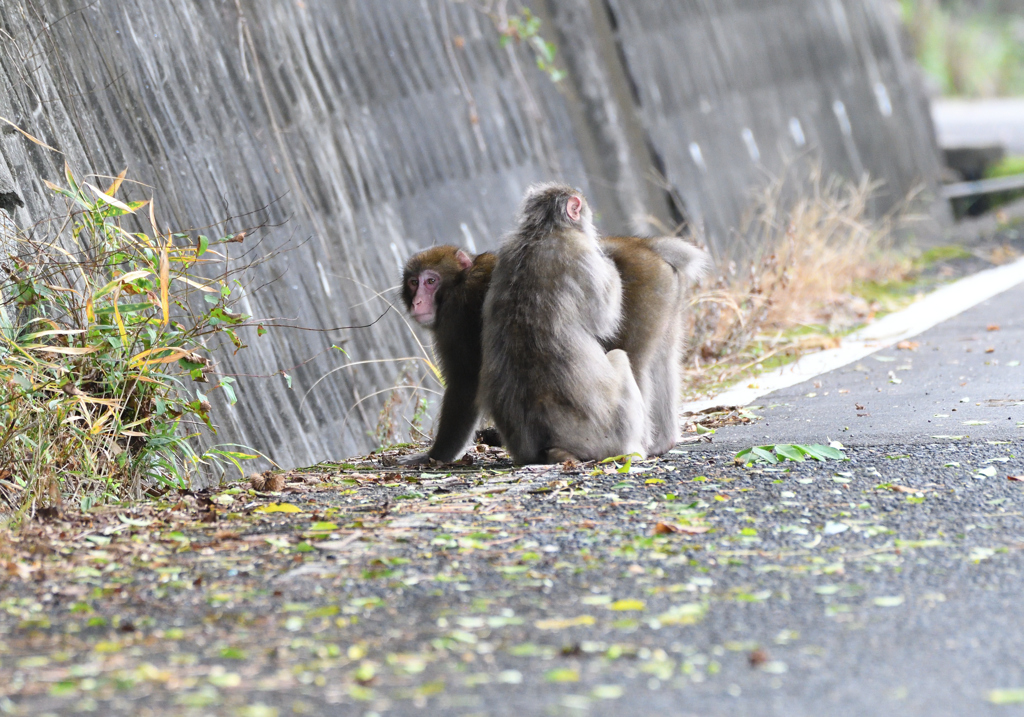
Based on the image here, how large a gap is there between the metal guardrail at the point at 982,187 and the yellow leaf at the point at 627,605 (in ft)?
37.2

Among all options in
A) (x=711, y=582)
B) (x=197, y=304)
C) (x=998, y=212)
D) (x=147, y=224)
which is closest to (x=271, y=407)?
(x=197, y=304)

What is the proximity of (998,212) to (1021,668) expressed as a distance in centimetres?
1261

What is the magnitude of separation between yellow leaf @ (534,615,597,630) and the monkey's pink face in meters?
2.31

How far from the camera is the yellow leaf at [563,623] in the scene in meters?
2.93

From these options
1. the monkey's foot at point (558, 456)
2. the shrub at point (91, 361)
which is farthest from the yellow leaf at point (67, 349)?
the monkey's foot at point (558, 456)

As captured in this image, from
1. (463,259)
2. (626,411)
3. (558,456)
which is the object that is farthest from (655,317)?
(463,259)

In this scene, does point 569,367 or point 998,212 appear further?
point 998,212

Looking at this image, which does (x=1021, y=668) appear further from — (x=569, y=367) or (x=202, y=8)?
(x=202, y=8)

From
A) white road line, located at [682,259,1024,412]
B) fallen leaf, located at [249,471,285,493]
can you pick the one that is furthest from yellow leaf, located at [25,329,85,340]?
white road line, located at [682,259,1024,412]

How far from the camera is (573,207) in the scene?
490 centimetres

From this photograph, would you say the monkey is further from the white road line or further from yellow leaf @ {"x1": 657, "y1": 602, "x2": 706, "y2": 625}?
yellow leaf @ {"x1": 657, "y1": 602, "x2": 706, "y2": 625}

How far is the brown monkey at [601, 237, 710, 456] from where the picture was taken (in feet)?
16.8

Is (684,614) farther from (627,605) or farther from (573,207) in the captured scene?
(573,207)

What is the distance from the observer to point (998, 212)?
14.0m
